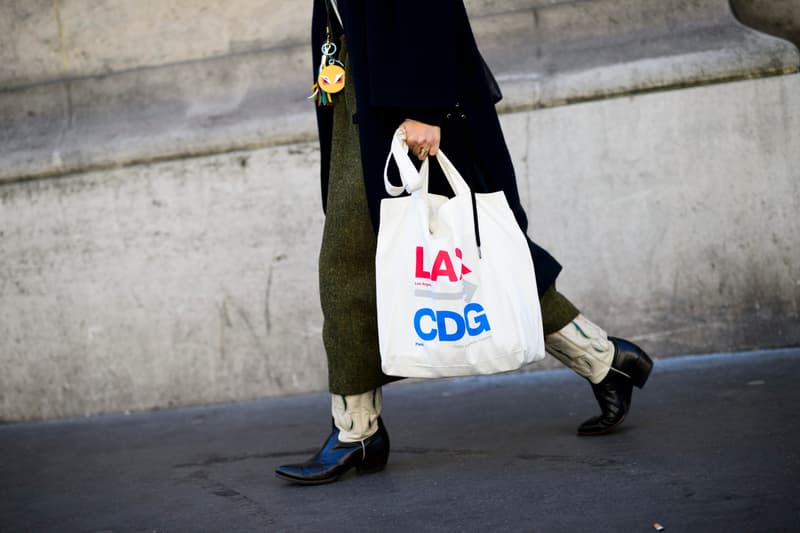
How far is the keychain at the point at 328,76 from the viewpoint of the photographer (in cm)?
312

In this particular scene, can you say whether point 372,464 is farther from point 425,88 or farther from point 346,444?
point 425,88

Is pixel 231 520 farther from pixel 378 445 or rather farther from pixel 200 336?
pixel 200 336

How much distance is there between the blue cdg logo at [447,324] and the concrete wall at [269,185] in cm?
201

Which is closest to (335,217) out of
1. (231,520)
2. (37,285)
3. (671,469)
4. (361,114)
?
(361,114)

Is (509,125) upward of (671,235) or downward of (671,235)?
upward

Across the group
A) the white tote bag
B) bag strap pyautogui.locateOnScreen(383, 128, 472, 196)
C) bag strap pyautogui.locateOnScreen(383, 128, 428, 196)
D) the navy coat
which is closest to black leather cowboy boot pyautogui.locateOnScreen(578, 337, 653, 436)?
the navy coat

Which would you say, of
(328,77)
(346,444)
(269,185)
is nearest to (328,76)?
(328,77)

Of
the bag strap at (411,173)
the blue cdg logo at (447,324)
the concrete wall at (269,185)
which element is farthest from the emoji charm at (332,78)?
the concrete wall at (269,185)

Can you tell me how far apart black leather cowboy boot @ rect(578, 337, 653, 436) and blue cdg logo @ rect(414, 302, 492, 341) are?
75 centimetres

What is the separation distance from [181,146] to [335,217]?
216 centimetres

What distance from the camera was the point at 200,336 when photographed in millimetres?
5008

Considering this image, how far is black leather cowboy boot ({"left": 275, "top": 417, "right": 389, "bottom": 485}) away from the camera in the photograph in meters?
3.12

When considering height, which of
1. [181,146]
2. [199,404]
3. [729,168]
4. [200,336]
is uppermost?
[181,146]

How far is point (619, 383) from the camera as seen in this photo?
11.0 ft
